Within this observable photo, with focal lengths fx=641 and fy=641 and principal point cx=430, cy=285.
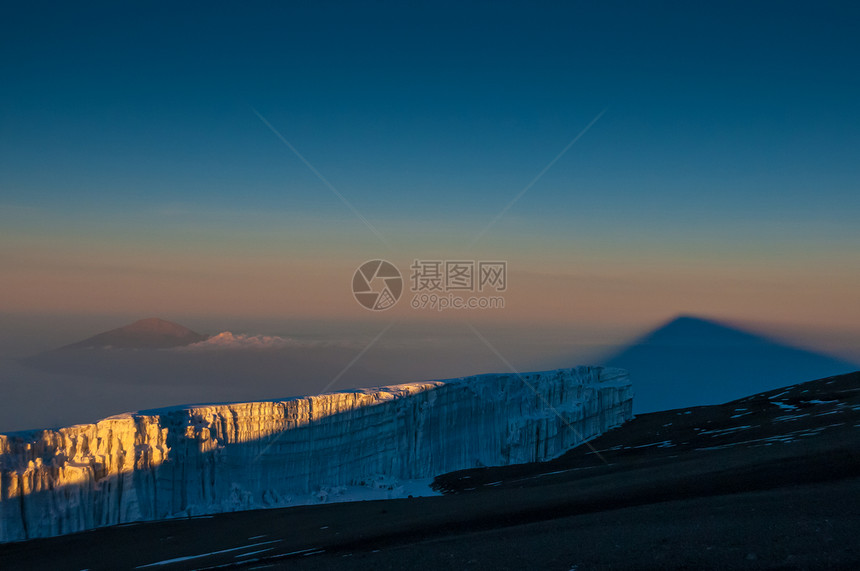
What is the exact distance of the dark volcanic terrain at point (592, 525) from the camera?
49.2ft

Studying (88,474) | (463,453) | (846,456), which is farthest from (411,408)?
(846,456)

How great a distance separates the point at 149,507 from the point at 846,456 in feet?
116

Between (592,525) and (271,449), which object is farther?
(271,449)

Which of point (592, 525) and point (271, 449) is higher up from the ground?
point (592, 525)

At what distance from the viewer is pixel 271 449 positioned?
1668 inches

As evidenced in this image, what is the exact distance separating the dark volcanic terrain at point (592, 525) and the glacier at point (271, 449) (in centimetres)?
240

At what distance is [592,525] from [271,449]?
27.8m

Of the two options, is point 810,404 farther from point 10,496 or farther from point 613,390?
point 10,496

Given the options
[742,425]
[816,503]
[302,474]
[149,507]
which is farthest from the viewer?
[742,425]

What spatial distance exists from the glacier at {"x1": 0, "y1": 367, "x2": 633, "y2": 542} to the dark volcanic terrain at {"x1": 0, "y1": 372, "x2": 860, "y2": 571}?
2.40 meters

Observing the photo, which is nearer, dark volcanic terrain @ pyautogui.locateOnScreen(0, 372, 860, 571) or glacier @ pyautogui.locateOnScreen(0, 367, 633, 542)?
dark volcanic terrain @ pyautogui.locateOnScreen(0, 372, 860, 571)

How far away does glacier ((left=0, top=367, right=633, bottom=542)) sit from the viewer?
113 feet

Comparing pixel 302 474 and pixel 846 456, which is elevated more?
pixel 846 456

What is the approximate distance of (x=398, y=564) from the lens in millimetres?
18266
